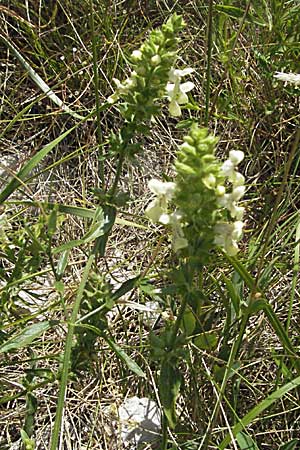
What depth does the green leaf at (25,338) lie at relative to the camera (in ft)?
4.23

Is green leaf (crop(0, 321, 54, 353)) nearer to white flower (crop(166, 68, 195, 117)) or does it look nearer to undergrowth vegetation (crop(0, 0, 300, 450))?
undergrowth vegetation (crop(0, 0, 300, 450))

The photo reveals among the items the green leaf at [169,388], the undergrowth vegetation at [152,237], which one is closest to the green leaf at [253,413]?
the undergrowth vegetation at [152,237]

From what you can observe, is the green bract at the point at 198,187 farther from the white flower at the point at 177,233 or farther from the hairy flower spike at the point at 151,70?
the hairy flower spike at the point at 151,70

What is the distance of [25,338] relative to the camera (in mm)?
1303

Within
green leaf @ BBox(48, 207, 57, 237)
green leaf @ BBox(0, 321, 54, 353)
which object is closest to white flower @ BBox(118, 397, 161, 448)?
green leaf @ BBox(0, 321, 54, 353)

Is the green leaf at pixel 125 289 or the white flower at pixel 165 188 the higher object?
the white flower at pixel 165 188

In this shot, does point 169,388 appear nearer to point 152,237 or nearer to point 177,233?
point 177,233

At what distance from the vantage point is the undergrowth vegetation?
1.21 meters

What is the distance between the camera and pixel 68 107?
201cm

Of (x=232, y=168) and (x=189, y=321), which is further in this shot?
(x=189, y=321)

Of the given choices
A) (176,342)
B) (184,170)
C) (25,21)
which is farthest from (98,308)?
(25,21)

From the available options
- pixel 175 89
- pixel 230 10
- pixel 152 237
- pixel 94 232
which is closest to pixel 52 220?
pixel 94 232

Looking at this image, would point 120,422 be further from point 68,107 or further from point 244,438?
point 68,107

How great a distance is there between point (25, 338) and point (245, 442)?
0.47 metres
